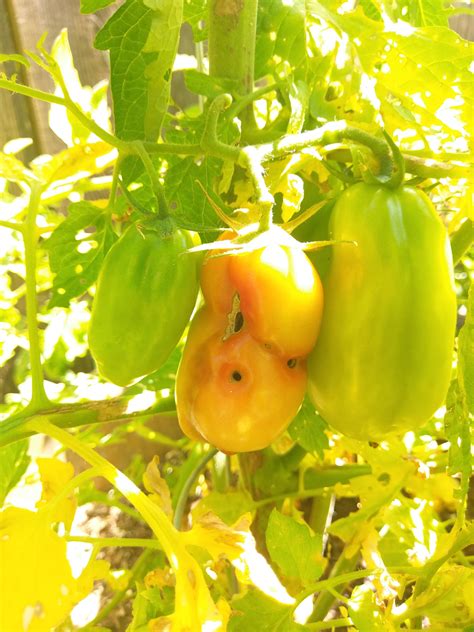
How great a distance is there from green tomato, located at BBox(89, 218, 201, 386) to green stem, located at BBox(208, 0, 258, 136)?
20 cm

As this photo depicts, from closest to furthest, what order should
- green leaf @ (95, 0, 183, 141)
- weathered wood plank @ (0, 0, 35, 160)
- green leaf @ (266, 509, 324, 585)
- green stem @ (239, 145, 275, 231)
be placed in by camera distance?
1. green stem @ (239, 145, 275, 231)
2. green leaf @ (95, 0, 183, 141)
3. green leaf @ (266, 509, 324, 585)
4. weathered wood plank @ (0, 0, 35, 160)

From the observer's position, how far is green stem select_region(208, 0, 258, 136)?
0.62 metres

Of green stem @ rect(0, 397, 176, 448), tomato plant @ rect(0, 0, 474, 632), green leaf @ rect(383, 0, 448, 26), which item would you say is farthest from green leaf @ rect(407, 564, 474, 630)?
green leaf @ rect(383, 0, 448, 26)

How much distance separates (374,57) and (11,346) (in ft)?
2.13

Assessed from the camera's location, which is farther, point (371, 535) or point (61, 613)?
point (371, 535)

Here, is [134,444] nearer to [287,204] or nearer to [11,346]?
[11,346]

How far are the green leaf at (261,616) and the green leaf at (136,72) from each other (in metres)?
0.47

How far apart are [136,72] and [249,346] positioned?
28cm

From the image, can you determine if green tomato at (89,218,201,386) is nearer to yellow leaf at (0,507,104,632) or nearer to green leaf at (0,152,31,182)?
yellow leaf at (0,507,104,632)

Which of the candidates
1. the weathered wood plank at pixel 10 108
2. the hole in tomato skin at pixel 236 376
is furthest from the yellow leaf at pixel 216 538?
the weathered wood plank at pixel 10 108

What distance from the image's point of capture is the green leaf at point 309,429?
77 cm

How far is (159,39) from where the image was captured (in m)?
0.52

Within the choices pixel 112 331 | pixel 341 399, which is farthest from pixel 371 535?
pixel 112 331

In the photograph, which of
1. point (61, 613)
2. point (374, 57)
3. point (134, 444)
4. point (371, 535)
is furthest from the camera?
point (134, 444)
